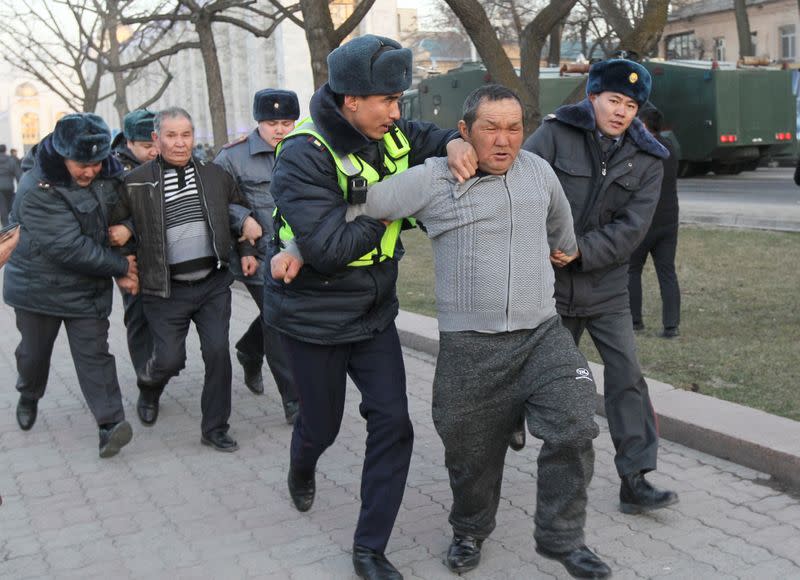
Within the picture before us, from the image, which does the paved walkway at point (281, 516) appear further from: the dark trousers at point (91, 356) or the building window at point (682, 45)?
the building window at point (682, 45)

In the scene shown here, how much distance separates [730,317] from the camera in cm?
860

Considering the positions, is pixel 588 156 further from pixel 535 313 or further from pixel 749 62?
pixel 749 62

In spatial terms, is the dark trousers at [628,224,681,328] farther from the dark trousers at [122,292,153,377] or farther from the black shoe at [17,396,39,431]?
the black shoe at [17,396,39,431]

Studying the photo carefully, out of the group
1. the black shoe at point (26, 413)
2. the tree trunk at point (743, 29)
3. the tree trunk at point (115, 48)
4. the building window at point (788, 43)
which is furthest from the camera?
the building window at point (788, 43)

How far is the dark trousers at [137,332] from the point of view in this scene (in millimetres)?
7090

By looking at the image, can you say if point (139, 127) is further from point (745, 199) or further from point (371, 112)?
point (745, 199)

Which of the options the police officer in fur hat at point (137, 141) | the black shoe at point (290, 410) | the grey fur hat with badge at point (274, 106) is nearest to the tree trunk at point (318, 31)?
the police officer in fur hat at point (137, 141)

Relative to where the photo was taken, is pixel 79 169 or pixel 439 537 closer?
pixel 439 537

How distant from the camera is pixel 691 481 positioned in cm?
516

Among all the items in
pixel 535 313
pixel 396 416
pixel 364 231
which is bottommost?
pixel 396 416

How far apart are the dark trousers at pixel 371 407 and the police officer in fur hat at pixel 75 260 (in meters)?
1.88

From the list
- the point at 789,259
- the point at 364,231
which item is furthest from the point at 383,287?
the point at 789,259

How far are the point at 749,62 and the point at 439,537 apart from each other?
25.3 meters

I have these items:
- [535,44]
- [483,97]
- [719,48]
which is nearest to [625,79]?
[483,97]
